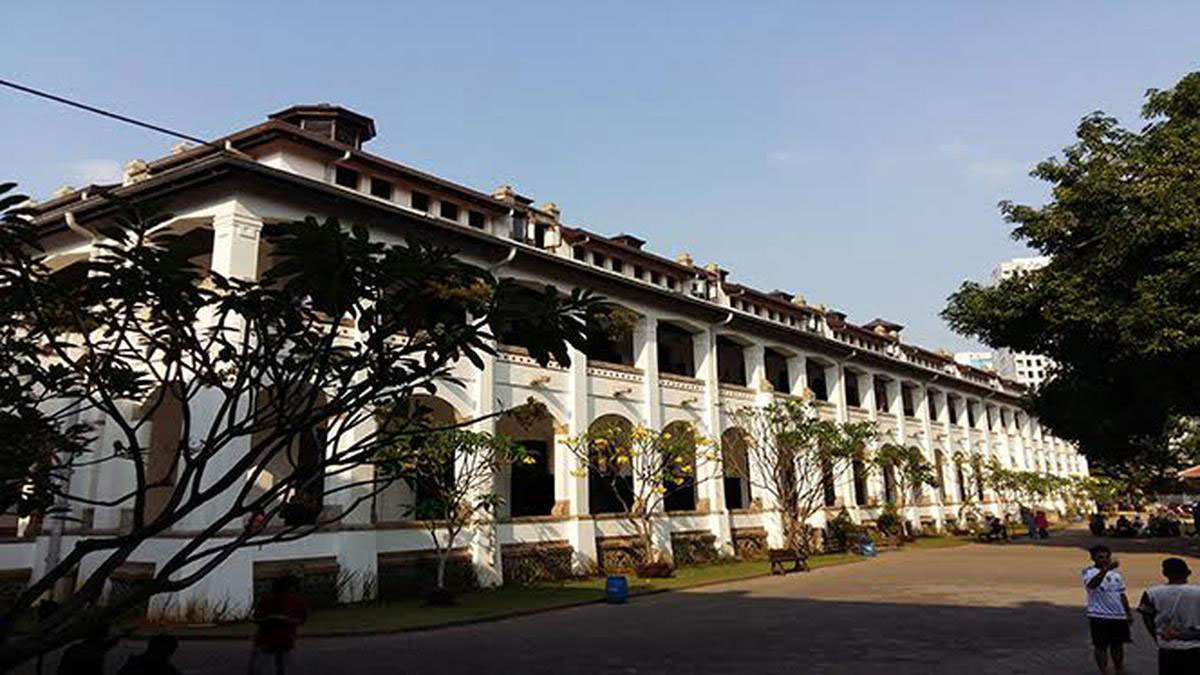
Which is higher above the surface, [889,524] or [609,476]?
[609,476]

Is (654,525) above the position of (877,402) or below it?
Answer: below

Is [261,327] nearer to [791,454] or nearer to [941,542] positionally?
[791,454]

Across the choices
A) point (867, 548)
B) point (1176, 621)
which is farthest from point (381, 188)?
point (867, 548)

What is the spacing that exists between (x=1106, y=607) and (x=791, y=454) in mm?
21446

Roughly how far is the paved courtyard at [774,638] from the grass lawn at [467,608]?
1.80 feet

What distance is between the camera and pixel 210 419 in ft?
55.7

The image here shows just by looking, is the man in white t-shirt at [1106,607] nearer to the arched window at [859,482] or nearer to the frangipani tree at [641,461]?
the frangipani tree at [641,461]

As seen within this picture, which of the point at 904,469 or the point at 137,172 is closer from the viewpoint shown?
the point at 137,172

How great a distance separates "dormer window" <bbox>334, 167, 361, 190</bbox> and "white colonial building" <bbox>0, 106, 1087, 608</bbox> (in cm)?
6

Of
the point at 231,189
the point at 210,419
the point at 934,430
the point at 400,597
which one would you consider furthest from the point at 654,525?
the point at 934,430

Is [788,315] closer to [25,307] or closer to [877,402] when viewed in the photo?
[877,402]

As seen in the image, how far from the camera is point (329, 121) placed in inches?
842

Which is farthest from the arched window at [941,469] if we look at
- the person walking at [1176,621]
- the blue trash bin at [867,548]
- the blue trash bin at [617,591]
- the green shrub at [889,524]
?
the person walking at [1176,621]

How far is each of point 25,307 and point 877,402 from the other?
42475 millimetres
